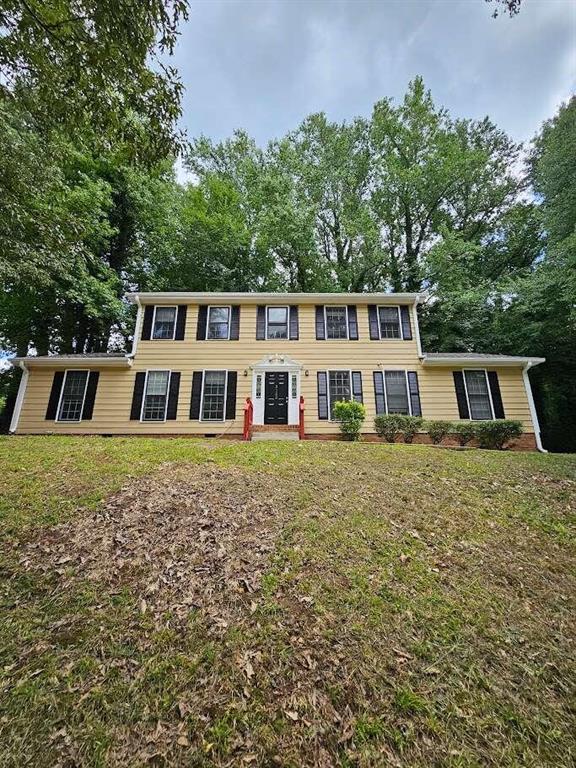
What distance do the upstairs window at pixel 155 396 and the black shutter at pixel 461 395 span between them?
9958 mm

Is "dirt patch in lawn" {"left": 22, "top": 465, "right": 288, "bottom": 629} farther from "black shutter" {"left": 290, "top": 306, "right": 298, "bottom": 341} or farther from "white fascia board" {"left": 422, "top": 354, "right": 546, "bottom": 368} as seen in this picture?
"white fascia board" {"left": 422, "top": 354, "right": 546, "bottom": 368}

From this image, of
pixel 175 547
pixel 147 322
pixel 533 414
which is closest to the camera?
pixel 175 547

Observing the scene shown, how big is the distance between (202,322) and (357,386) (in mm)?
6103

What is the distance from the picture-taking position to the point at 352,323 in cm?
1279

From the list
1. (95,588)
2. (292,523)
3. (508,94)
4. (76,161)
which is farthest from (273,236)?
(95,588)

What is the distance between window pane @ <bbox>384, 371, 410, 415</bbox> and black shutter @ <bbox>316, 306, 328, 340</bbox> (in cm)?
266

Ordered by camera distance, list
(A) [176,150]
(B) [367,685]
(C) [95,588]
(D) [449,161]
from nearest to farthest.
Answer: (B) [367,685], (C) [95,588], (A) [176,150], (D) [449,161]

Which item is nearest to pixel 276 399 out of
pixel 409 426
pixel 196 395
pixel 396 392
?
pixel 196 395

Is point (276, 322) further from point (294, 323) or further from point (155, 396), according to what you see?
point (155, 396)

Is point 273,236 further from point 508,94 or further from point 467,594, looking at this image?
point 467,594

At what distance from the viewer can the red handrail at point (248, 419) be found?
1091 centimetres

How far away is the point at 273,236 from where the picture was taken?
18.2m

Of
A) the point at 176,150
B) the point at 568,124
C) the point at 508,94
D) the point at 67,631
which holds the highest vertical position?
the point at 568,124

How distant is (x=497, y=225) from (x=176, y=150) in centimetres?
1933
